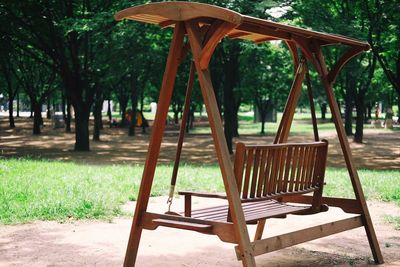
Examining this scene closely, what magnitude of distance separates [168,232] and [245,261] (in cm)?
282

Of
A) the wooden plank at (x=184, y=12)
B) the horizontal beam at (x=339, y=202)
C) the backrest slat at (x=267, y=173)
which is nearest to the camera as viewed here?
the wooden plank at (x=184, y=12)

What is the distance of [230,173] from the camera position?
14.3 ft

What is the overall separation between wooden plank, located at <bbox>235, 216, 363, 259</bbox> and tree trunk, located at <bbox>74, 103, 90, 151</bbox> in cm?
1794

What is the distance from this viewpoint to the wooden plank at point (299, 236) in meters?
4.52

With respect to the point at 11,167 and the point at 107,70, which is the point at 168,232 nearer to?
the point at 11,167

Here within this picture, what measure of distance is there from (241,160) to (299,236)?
98 centimetres

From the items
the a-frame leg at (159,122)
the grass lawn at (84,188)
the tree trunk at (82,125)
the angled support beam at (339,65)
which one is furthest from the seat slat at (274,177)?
the tree trunk at (82,125)

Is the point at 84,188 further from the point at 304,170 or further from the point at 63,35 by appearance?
the point at 63,35

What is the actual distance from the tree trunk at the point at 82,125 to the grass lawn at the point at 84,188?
29.0 ft

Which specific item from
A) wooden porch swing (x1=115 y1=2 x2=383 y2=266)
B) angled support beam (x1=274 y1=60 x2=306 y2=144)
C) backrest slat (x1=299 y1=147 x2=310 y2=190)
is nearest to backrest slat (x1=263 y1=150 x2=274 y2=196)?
wooden porch swing (x1=115 y1=2 x2=383 y2=266)

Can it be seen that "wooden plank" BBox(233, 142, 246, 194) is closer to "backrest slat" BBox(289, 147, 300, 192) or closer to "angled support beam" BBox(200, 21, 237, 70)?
"angled support beam" BBox(200, 21, 237, 70)

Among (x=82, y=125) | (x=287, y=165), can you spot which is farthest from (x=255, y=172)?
(x=82, y=125)

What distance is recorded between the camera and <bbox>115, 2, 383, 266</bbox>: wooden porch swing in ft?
14.3

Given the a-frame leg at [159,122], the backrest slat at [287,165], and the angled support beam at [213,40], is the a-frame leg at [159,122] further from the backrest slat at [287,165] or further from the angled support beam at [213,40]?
the backrest slat at [287,165]
